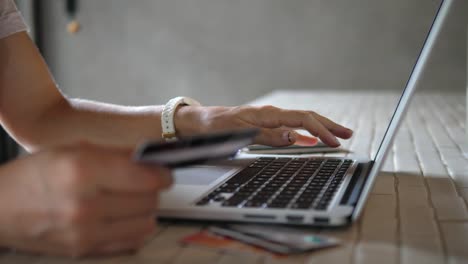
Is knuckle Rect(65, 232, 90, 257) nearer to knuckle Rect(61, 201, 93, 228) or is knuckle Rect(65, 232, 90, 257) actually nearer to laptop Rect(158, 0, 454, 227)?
knuckle Rect(61, 201, 93, 228)

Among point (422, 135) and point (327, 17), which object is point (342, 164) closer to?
point (422, 135)

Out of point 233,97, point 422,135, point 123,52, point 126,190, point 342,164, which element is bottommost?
point 233,97

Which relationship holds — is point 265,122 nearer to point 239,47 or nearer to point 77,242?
point 77,242

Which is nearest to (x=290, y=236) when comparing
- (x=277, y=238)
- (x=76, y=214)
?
(x=277, y=238)

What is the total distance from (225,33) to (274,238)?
14.1ft

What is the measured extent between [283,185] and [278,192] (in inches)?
2.0

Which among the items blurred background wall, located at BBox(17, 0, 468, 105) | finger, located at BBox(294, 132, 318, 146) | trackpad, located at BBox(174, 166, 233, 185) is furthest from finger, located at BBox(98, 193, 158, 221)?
blurred background wall, located at BBox(17, 0, 468, 105)

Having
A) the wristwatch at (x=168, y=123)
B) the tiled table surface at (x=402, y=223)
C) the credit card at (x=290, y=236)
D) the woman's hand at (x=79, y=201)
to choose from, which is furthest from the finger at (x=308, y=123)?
the woman's hand at (x=79, y=201)

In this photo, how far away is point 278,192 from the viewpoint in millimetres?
742

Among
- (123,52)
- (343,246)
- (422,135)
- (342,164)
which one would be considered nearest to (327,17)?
(123,52)

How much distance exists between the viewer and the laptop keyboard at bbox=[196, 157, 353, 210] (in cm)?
70

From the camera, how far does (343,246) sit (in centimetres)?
62

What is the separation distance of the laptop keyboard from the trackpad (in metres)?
0.02

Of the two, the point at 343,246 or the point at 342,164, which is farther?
the point at 342,164
